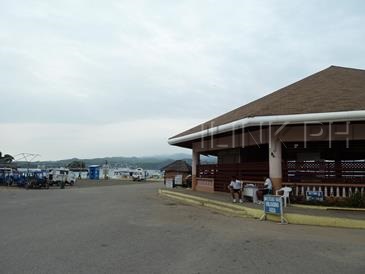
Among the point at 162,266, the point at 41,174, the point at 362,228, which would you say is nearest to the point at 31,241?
the point at 162,266

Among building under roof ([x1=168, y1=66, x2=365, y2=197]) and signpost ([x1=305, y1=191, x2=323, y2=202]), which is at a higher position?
building under roof ([x1=168, y1=66, x2=365, y2=197])

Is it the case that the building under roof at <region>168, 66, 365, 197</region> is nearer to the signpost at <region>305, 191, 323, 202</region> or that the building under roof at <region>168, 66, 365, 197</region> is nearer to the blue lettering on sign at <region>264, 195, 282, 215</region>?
the signpost at <region>305, 191, 323, 202</region>

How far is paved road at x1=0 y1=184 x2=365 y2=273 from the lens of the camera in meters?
7.25

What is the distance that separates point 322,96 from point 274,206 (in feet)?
18.6

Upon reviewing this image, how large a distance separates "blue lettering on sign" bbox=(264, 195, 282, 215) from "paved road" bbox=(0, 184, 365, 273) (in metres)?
0.58

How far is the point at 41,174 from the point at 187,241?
4234cm

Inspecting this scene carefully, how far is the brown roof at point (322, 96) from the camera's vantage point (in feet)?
48.4

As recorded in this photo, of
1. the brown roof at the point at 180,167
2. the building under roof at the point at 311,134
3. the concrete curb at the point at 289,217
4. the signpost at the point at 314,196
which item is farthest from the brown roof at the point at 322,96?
the brown roof at the point at 180,167

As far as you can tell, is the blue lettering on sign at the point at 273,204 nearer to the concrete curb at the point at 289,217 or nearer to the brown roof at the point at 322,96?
the concrete curb at the point at 289,217

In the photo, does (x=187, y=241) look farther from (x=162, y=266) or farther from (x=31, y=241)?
(x=31, y=241)

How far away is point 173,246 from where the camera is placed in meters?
9.06

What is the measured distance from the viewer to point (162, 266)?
727cm

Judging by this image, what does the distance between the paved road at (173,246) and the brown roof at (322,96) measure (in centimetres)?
450

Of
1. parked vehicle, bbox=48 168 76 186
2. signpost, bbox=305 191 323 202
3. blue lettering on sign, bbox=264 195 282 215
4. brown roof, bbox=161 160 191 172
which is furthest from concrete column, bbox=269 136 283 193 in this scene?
parked vehicle, bbox=48 168 76 186
